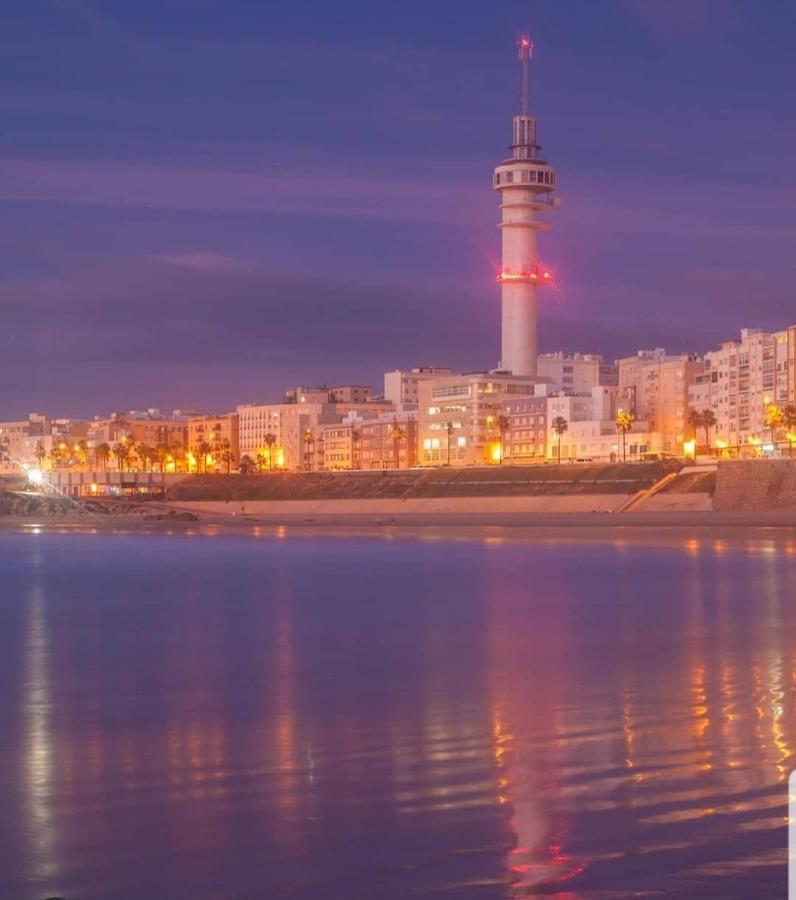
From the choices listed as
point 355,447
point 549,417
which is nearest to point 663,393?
point 549,417

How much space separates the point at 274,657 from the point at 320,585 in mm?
16147

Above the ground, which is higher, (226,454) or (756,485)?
(226,454)

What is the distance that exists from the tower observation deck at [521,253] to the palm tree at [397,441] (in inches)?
528

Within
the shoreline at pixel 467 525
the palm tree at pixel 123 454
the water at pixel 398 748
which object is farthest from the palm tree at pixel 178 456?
the water at pixel 398 748

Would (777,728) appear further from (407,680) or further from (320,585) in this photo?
(320,585)

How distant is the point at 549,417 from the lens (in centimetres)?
13025

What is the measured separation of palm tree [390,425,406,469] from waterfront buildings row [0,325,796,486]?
17 centimetres

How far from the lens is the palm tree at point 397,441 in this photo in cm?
14900

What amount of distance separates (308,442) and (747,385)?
6687cm

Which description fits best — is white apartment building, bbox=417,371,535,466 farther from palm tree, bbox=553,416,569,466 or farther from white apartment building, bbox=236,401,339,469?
white apartment building, bbox=236,401,339,469

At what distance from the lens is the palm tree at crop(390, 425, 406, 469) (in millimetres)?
149000

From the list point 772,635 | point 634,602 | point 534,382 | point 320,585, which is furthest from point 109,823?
point 534,382

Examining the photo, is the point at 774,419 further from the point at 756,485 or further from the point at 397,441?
the point at 397,441

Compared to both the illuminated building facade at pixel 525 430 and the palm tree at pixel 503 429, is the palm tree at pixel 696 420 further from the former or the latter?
the palm tree at pixel 503 429
